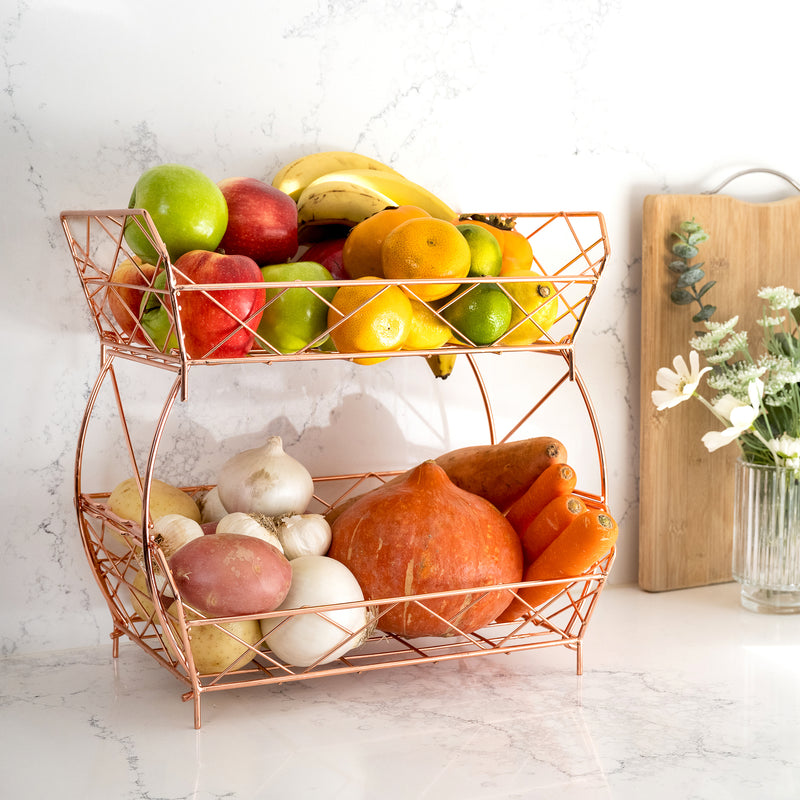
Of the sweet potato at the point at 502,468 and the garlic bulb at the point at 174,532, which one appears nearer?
the garlic bulb at the point at 174,532

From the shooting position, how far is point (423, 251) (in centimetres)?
83

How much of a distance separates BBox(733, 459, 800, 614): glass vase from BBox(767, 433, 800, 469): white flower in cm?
1

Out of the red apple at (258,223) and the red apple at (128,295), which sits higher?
the red apple at (258,223)

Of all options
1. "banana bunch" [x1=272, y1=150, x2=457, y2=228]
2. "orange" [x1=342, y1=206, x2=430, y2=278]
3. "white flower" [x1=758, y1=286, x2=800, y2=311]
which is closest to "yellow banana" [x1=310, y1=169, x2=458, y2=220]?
"banana bunch" [x1=272, y1=150, x2=457, y2=228]

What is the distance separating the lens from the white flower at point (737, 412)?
1.12 metres

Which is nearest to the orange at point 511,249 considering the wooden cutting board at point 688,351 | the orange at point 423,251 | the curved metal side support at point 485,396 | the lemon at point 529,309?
the lemon at point 529,309

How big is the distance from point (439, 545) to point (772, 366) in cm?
52

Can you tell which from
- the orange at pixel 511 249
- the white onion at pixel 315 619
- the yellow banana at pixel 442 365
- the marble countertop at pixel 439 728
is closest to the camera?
the marble countertop at pixel 439 728

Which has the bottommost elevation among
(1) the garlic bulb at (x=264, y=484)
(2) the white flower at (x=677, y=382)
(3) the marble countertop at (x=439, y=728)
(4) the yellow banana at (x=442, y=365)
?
(3) the marble countertop at (x=439, y=728)

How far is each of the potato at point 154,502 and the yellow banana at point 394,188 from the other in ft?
1.11

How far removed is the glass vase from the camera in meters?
1.16

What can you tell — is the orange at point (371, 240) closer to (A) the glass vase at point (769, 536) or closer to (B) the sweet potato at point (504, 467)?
(B) the sweet potato at point (504, 467)

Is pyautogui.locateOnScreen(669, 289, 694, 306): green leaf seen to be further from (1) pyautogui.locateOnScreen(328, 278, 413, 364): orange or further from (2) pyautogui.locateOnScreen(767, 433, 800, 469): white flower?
(1) pyautogui.locateOnScreen(328, 278, 413, 364): orange

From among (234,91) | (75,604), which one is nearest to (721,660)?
(75,604)
